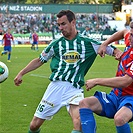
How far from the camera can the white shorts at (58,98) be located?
280 inches

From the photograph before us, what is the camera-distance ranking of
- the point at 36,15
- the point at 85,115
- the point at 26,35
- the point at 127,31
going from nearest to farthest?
the point at 85,115, the point at 127,31, the point at 26,35, the point at 36,15

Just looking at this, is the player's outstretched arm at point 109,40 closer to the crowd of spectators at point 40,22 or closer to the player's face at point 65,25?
the player's face at point 65,25

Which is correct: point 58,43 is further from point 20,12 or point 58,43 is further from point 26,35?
point 20,12

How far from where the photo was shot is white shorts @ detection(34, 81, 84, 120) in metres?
7.11

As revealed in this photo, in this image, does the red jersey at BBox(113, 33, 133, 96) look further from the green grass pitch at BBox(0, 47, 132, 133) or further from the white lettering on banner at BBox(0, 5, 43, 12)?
the white lettering on banner at BBox(0, 5, 43, 12)

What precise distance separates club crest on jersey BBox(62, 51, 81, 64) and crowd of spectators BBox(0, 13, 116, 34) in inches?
1907

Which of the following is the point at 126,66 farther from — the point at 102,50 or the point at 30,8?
the point at 30,8

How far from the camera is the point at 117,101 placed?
6.46 metres

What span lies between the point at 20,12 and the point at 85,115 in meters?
57.2

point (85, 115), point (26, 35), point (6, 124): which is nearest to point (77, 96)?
point (85, 115)

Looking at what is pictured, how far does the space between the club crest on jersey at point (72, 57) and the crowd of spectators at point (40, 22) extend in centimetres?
4844

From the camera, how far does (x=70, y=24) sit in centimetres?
703

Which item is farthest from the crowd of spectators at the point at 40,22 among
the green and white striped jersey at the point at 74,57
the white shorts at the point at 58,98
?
the white shorts at the point at 58,98

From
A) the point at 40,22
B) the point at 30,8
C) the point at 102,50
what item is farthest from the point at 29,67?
the point at 30,8
